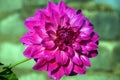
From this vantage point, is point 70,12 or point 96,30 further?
point 96,30

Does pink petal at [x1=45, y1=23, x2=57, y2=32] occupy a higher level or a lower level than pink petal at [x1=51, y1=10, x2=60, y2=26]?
lower

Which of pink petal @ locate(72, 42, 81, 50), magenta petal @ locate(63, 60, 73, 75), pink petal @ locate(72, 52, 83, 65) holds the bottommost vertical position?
magenta petal @ locate(63, 60, 73, 75)

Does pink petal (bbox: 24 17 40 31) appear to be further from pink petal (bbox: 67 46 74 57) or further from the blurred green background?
the blurred green background

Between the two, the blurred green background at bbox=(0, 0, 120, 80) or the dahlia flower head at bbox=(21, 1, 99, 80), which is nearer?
the dahlia flower head at bbox=(21, 1, 99, 80)

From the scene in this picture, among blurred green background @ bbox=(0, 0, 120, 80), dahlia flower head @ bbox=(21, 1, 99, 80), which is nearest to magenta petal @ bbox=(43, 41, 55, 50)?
dahlia flower head @ bbox=(21, 1, 99, 80)

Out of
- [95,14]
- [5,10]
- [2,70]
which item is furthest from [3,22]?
[2,70]

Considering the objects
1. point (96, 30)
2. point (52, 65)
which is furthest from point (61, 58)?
point (96, 30)

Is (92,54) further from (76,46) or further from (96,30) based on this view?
(96,30)

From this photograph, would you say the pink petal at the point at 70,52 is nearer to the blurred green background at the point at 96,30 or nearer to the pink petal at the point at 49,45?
the pink petal at the point at 49,45
